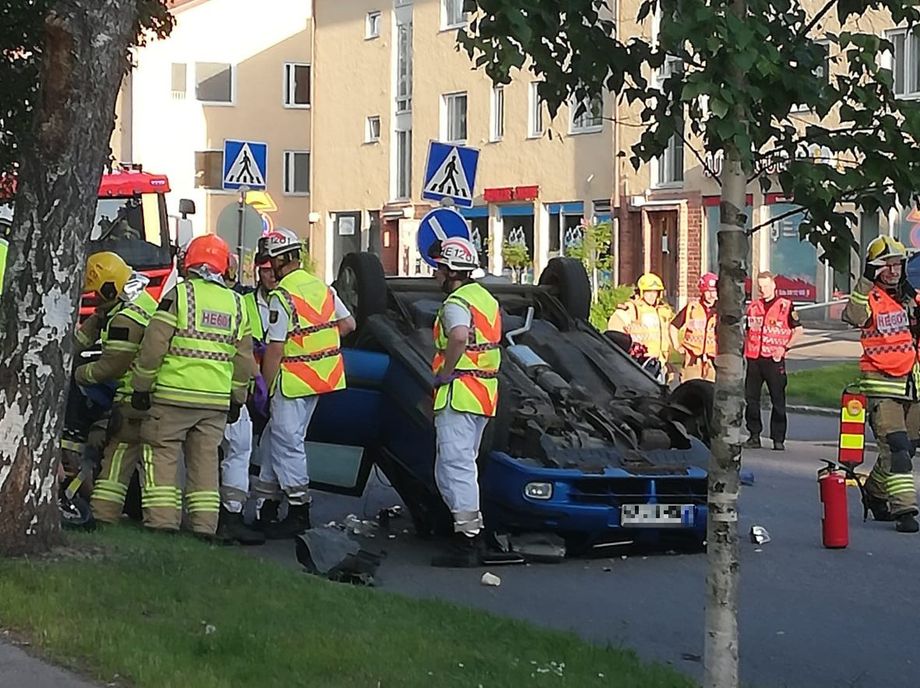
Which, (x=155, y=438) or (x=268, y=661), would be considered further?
(x=155, y=438)

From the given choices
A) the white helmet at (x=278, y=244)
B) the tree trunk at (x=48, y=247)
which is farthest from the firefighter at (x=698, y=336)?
the tree trunk at (x=48, y=247)

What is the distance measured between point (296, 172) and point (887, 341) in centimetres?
4757

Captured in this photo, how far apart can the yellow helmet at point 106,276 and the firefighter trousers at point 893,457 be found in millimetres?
5106

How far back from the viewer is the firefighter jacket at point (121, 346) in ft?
30.9

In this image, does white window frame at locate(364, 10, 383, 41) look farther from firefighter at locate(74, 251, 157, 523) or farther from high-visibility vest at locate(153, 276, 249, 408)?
high-visibility vest at locate(153, 276, 249, 408)

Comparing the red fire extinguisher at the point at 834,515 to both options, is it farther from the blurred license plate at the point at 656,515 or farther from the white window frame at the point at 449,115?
the white window frame at the point at 449,115

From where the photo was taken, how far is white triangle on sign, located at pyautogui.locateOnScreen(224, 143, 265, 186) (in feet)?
61.6

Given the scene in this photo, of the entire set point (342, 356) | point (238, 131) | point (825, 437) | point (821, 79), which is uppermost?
point (238, 131)

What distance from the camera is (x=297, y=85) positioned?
58.1 meters

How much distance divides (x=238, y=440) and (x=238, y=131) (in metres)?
48.2

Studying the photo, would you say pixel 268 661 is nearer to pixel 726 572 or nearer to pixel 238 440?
pixel 726 572

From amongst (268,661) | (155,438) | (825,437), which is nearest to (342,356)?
(155,438)

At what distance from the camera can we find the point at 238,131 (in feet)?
188

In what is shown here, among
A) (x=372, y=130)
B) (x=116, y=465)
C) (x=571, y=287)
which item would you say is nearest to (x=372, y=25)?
(x=372, y=130)
